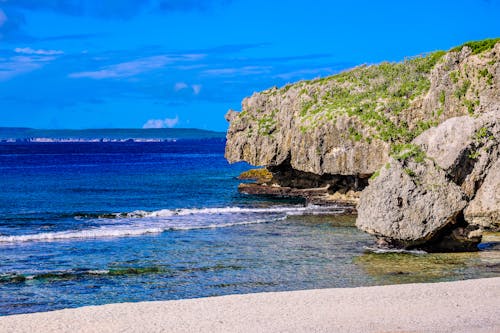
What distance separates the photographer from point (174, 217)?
146 feet

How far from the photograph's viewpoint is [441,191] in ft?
91.0

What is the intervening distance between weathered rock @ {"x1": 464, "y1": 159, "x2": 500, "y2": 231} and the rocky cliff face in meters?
0.04

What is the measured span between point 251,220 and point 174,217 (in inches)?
227

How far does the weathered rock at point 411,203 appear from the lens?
27656mm

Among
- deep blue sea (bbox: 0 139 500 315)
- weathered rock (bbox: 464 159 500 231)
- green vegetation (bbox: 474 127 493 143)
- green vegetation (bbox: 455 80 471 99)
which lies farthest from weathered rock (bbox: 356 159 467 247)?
green vegetation (bbox: 455 80 471 99)

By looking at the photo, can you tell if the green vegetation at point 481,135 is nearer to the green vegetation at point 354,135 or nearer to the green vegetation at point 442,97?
the green vegetation at point 442,97

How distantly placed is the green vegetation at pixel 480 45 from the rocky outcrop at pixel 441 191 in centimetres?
1281

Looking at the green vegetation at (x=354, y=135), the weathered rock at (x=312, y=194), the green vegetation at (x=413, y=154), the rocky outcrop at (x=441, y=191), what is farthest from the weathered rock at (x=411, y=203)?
the green vegetation at (x=354, y=135)

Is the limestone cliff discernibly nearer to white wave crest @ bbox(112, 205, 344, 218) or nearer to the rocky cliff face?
the rocky cliff face

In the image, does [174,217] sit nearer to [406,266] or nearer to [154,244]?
[154,244]

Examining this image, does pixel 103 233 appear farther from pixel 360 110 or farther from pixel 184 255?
pixel 360 110

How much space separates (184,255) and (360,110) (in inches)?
939

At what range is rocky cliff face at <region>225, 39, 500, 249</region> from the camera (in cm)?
2827

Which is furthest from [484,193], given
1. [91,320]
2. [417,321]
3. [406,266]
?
[91,320]
